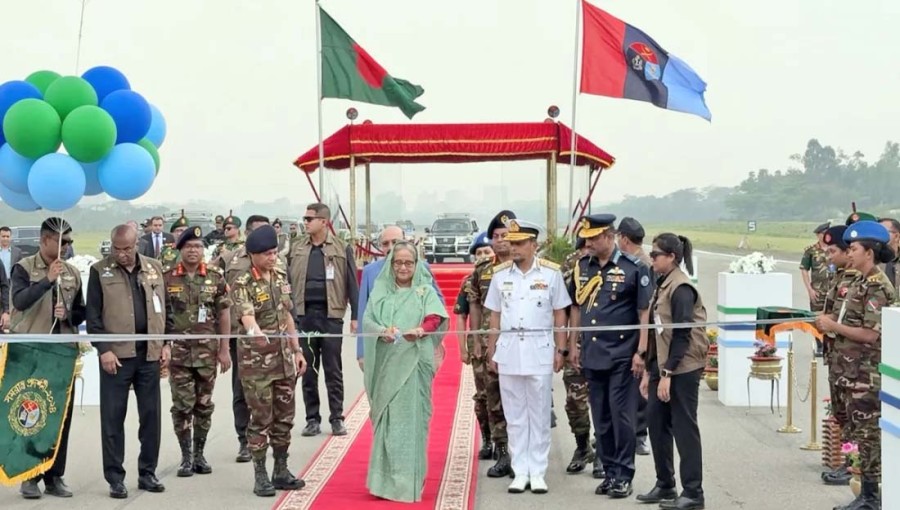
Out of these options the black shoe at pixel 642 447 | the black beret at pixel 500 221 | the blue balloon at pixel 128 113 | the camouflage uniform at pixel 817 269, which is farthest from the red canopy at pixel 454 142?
the blue balloon at pixel 128 113

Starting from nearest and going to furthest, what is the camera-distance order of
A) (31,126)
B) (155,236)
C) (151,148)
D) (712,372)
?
(31,126), (151,148), (712,372), (155,236)

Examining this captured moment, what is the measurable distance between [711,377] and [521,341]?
5566 millimetres

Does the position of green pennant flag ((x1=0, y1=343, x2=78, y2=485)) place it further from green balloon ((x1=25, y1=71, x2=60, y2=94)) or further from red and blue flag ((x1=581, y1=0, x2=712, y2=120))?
red and blue flag ((x1=581, y1=0, x2=712, y2=120))

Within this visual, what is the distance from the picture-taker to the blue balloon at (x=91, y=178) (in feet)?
25.5

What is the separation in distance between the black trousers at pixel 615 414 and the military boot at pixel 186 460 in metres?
2.99

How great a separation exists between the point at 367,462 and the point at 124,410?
1932mm

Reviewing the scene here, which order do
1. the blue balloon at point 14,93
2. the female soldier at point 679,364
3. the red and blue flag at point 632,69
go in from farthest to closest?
the red and blue flag at point 632,69 → the blue balloon at point 14,93 → the female soldier at point 679,364

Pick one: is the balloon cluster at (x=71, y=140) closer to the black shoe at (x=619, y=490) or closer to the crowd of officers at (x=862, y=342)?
the black shoe at (x=619, y=490)

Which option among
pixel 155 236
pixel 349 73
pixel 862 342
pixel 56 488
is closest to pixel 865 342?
pixel 862 342

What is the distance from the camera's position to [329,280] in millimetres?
10227

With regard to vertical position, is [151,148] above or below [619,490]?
above

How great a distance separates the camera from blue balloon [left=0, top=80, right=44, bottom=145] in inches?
300

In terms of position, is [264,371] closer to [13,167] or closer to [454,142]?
[13,167]

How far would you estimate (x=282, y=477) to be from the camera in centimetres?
782
